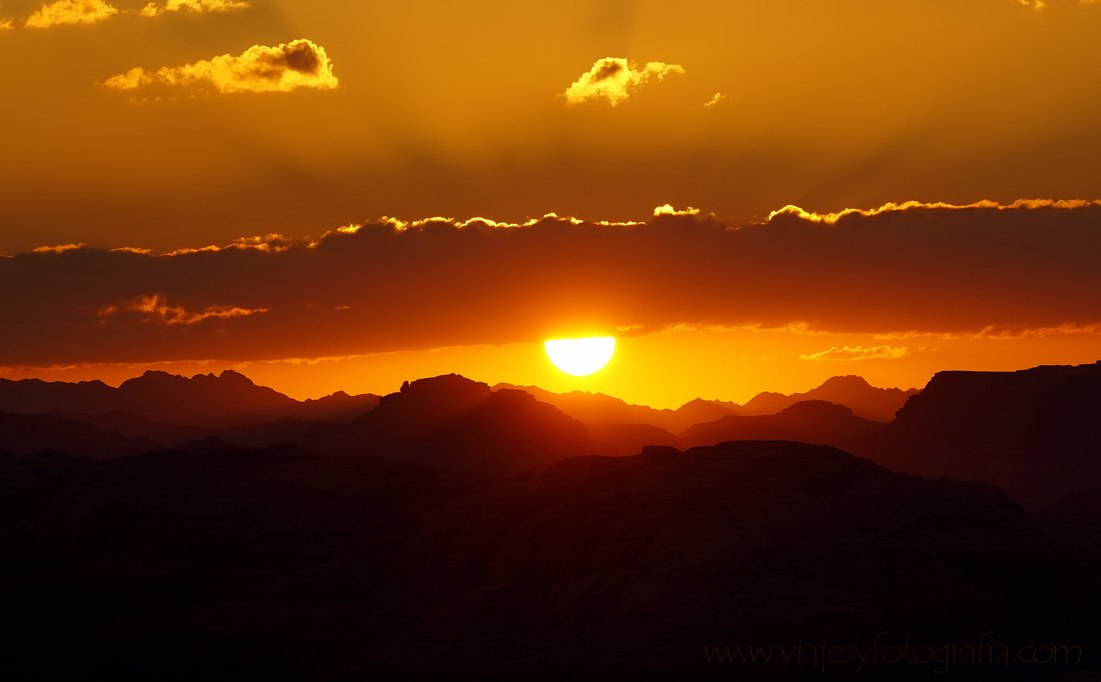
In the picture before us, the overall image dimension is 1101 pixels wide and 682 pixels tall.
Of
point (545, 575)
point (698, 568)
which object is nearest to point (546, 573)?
point (545, 575)

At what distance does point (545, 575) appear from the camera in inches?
3506

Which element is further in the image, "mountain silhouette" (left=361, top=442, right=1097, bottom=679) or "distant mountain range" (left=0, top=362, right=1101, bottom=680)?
"distant mountain range" (left=0, top=362, right=1101, bottom=680)

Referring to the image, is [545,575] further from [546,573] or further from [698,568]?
[698,568]

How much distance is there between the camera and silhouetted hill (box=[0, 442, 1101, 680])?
7512 centimetres

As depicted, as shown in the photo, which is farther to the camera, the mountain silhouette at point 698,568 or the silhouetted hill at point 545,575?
the silhouetted hill at point 545,575

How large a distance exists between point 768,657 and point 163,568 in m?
56.0

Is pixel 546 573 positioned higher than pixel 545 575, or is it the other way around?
pixel 546 573

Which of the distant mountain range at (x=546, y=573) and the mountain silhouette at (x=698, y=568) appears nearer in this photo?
the mountain silhouette at (x=698, y=568)

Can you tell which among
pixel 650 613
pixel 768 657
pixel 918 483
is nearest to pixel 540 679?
pixel 650 613

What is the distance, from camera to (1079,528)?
145125 millimetres

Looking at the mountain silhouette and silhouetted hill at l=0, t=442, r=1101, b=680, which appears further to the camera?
silhouetted hill at l=0, t=442, r=1101, b=680

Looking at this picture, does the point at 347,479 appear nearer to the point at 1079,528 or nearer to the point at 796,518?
the point at 796,518

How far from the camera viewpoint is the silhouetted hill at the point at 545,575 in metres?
75.1

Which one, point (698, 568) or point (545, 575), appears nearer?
point (698, 568)
